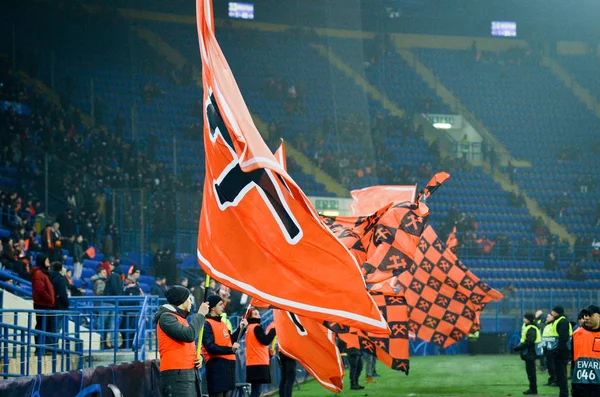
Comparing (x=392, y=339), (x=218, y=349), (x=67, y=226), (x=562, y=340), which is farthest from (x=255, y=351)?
(x=67, y=226)

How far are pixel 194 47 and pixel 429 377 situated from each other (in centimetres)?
2316

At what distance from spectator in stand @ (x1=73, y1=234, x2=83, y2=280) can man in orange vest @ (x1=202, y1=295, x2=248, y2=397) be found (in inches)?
523

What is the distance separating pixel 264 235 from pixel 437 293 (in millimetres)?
15156

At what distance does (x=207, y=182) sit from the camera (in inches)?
387

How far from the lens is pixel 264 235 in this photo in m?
9.55

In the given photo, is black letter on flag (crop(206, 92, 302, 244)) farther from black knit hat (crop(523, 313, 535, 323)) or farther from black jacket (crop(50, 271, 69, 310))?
black knit hat (crop(523, 313, 535, 323))

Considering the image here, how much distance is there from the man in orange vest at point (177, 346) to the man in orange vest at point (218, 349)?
5.92 ft

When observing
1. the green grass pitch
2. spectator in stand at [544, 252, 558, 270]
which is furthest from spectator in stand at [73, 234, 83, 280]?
spectator in stand at [544, 252, 558, 270]

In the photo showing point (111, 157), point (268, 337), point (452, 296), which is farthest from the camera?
point (111, 157)

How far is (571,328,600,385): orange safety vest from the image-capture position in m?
12.8

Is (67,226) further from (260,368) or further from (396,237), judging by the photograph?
(396,237)

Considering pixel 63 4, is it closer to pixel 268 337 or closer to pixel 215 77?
pixel 268 337

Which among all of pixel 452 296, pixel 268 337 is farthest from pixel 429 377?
pixel 268 337

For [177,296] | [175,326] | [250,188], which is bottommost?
[175,326]
